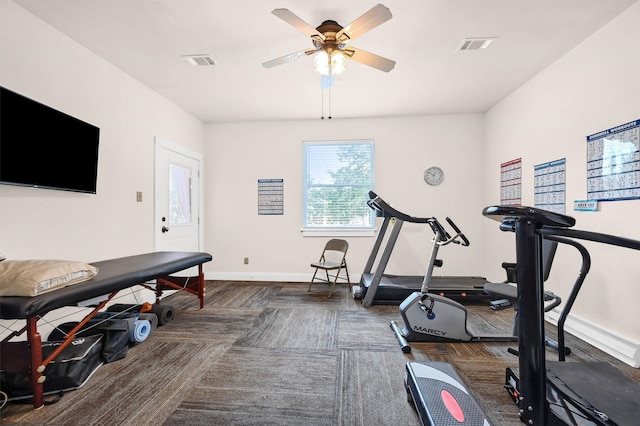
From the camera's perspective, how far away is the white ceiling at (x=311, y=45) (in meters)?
2.21

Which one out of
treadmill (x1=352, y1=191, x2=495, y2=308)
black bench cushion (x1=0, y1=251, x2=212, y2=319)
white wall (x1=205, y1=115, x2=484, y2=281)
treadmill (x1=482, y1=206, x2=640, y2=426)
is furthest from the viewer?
white wall (x1=205, y1=115, x2=484, y2=281)

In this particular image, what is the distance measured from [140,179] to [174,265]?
140cm

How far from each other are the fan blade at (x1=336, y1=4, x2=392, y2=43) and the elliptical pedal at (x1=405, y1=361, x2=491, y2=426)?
88.0 inches

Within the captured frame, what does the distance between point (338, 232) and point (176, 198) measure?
2490mm

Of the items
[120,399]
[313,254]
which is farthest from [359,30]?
[313,254]

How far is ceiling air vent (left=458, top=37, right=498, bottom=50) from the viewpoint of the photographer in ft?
8.48

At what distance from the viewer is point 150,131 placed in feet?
12.0

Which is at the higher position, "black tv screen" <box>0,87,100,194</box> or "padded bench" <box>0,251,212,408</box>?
"black tv screen" <box>0,87,100,194</box>

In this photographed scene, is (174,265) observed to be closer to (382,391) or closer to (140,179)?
(140,179)

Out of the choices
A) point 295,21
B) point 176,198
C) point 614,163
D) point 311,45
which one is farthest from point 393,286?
point 176,198

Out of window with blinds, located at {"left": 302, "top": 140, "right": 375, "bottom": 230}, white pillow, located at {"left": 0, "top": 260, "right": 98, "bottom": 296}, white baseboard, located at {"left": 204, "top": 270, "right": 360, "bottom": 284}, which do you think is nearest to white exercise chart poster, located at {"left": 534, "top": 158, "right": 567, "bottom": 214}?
window with blinds, located at {"left": 302, "top": 140, "right": 375, "bottom": 230}

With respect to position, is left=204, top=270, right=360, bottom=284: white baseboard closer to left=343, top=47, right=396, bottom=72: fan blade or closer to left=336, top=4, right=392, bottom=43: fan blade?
left=343, top=47, right=396, bottom=72: fan blade

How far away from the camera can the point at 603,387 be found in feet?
4.98

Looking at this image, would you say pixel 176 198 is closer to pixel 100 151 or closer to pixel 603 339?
pixel 100 151
